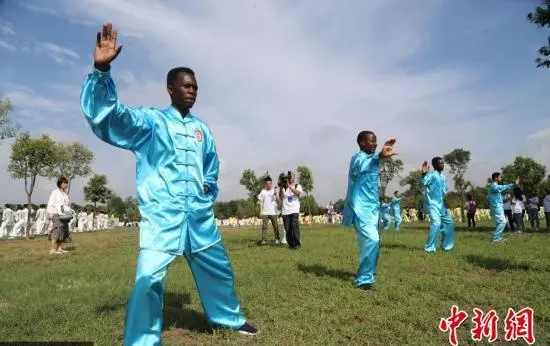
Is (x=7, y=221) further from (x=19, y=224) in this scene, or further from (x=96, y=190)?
(x=96, y=190)

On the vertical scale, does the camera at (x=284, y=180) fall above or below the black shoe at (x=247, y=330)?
above

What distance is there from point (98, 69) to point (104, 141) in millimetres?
646

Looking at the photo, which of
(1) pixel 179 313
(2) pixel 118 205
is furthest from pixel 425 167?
(2) pixel 118 205

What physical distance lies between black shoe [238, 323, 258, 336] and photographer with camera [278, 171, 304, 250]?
765 cm

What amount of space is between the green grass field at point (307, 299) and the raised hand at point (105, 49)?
2516 millimetres

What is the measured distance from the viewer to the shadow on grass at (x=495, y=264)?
756 cm

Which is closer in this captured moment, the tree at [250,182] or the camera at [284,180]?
the camera at [284,180]

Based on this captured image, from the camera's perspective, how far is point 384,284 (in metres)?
6.37

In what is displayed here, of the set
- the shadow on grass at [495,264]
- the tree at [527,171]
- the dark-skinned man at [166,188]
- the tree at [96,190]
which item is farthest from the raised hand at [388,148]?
the tree at [527,171]

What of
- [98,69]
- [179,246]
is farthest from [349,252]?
[98,69]

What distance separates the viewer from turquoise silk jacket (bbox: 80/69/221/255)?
3.64 metres

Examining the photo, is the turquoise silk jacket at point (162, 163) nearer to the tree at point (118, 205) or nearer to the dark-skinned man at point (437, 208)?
the dark-skinned man at point (437, 208)

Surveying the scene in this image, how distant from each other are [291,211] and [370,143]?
5756mm

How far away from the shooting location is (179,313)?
510cm
